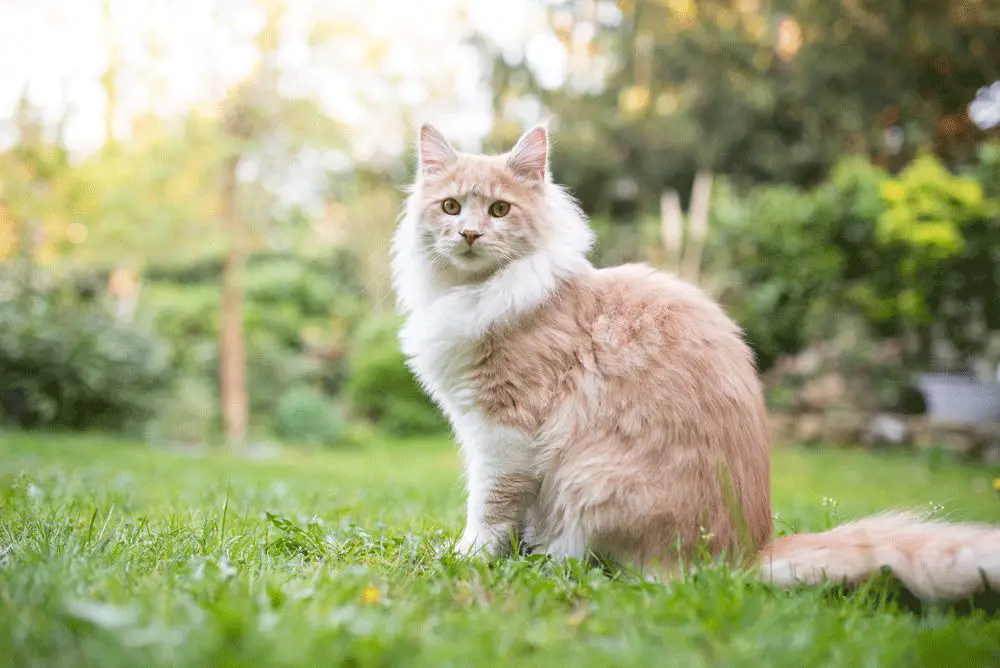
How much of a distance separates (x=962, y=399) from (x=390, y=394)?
8203mm

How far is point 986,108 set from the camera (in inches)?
425

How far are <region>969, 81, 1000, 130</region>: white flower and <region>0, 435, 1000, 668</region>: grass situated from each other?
34.7 feet

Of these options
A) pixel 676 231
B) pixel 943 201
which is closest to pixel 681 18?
pixel 676 231

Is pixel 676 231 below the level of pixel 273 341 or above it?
above

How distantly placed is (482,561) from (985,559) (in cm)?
140

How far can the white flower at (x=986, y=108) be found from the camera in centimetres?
1060

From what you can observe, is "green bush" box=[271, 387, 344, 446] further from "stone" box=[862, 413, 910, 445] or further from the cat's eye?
the cat's eye

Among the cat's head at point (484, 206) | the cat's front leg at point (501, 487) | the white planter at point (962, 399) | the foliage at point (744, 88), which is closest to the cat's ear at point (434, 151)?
the cat's head at point (484, 206)

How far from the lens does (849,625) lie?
1766mm

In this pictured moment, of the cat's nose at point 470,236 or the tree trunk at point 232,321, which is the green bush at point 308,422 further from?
the cat's nose at point 470,236

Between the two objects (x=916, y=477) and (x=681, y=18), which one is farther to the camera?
(x=681, y=18)

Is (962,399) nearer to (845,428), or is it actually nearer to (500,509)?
(845,428)

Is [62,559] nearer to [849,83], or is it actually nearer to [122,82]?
[122,82]

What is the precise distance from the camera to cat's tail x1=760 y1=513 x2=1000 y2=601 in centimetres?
186
